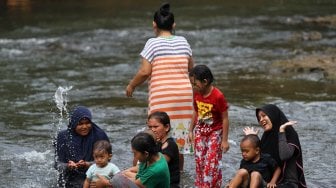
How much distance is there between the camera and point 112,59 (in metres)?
17.6

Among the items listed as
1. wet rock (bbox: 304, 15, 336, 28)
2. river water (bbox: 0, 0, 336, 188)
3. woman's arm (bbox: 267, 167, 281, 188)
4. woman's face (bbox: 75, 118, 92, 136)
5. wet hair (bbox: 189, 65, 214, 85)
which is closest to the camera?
woman's arm (bbox: 267, 167, 281, 188)

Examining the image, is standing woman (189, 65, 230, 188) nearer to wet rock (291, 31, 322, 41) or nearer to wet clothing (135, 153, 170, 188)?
wet clothing (135, 153, 170, 188)

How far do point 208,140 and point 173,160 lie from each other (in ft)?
2.09

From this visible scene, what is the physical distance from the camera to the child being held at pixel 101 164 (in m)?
6.21

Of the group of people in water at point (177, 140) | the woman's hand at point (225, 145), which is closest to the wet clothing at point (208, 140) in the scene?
the group of people in water at point (177, 140)

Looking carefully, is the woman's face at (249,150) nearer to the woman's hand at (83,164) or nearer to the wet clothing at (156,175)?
the wet clothing at (156,175)

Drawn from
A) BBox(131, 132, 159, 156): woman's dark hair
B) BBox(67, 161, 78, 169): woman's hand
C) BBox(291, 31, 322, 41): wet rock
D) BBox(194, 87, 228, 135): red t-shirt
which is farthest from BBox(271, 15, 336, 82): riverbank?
BBox(131, 132, 159, 156): woman's dark hair

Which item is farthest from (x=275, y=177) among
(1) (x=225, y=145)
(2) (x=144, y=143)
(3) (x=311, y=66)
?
(3) (x=311, y=66)

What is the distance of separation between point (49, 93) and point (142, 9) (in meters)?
15.3

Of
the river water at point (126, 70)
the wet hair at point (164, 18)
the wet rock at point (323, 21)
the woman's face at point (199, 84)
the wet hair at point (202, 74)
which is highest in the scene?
the wet hair at point (164, 18)

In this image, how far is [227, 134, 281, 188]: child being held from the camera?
6.04 metres

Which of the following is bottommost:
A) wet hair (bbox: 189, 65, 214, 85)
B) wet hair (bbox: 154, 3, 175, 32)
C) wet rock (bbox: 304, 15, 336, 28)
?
wet rock (bbox: 304, 15, 336, 28)

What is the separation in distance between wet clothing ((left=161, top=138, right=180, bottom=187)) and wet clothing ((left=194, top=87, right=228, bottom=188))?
515 mm

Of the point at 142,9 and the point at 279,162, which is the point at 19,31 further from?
the point at 279,162
